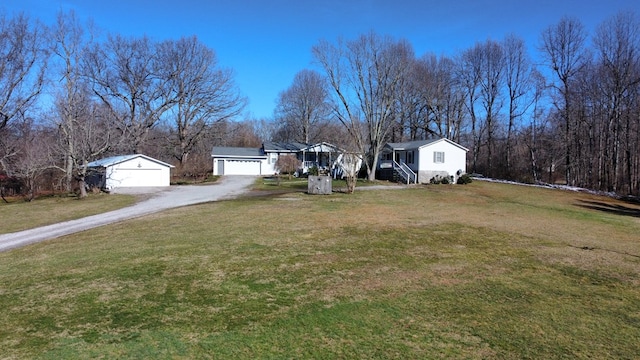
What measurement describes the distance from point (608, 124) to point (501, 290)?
37099mm

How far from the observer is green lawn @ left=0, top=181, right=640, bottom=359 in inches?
160

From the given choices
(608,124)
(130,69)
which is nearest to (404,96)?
(608,124)

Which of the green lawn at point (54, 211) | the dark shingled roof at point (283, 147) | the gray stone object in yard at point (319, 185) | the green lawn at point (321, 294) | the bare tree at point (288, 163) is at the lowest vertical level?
the green lawn at point (321, 294)

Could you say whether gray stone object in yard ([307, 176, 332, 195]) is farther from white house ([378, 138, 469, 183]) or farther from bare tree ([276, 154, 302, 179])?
bare tree ([276, 154, 302, 179])

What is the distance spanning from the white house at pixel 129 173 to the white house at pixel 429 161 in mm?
21247

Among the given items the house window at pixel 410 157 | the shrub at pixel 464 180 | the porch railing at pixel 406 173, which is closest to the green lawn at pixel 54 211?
the porch railing at pixel 406 173

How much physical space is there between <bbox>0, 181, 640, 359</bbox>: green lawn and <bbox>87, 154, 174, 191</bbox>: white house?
18004 mm

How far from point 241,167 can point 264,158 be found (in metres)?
2.96

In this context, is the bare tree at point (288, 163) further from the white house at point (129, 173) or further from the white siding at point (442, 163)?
the white siding at point (442, 163)

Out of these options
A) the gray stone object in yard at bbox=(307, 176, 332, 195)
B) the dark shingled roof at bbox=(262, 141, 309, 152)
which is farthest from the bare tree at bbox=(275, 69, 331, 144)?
the gray stone object in yard at bbox=(307, 176, 332, 195)

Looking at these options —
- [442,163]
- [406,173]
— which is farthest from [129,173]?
[442,163]

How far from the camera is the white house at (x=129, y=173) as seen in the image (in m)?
27.2

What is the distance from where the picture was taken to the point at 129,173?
93.6 feet

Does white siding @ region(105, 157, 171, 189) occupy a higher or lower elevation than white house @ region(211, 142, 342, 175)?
lower
